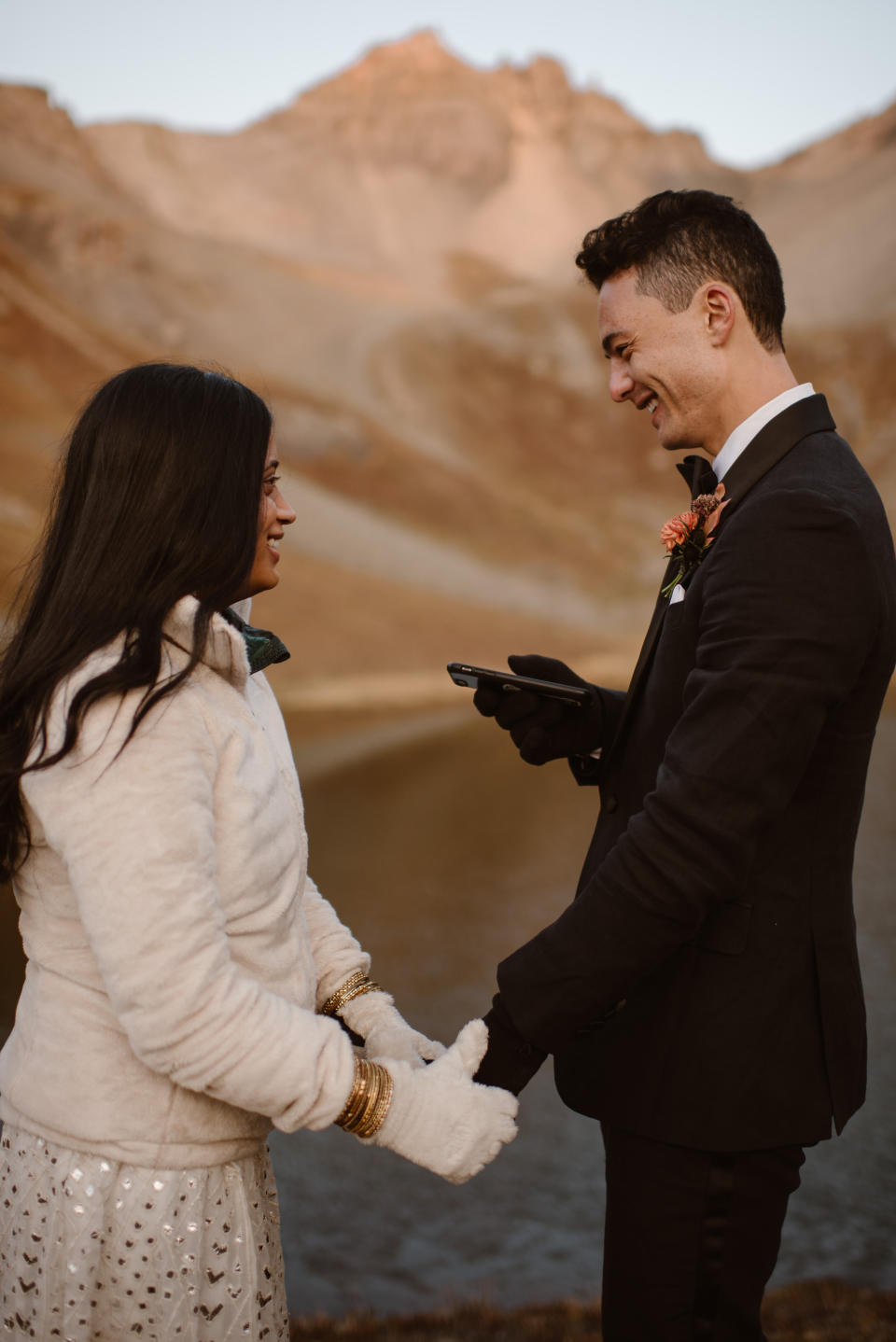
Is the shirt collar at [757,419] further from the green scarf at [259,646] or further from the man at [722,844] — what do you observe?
the green scarf at [259,646]

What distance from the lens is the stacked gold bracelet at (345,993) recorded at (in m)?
1.13

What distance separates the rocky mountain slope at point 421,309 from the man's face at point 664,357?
2536mm

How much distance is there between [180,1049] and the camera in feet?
2.61

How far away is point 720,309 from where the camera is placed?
3.66ft

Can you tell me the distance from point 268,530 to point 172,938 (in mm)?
409

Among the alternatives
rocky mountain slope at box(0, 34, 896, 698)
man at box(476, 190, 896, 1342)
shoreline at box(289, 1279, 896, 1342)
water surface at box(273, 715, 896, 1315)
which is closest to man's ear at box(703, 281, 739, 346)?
man at box(476, 190, 896, 1342)

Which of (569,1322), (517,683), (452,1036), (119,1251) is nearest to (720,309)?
(517,683)

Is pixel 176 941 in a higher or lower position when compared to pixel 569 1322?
higher

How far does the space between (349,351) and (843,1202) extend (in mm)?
3321

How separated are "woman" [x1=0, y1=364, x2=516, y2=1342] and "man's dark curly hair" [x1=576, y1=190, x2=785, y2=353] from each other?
0.46 metres

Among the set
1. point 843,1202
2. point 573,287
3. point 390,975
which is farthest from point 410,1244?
point 573,287

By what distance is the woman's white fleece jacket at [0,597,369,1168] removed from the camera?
78cm

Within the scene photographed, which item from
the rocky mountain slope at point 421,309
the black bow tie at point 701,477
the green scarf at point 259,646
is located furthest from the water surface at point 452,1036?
the black bow tie at point 701,477

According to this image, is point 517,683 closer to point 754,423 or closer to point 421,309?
point 754,423
